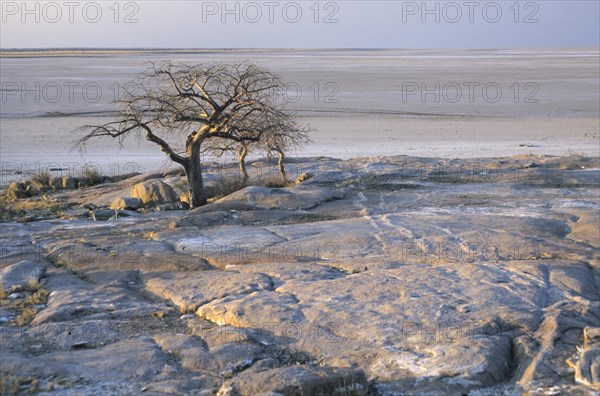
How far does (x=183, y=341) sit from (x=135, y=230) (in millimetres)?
5072

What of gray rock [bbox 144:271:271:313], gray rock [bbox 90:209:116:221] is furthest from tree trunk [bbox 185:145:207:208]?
gray rock [bbox 144:271:271:313]

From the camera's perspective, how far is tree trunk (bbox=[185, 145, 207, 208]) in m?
14.4

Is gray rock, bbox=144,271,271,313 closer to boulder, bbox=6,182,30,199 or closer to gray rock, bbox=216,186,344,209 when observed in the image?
gray rock, bbox=216,186,344,209

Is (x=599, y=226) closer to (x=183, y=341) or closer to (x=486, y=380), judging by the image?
(x=486, y=380)

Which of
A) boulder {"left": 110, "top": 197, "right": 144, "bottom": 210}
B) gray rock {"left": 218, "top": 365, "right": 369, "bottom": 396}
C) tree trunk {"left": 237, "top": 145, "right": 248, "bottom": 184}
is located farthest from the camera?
tree trunk {"left": 237, "top": 145, "right": 248, "bottom": 184}

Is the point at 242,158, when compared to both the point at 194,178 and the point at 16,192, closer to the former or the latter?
the point at 194,178

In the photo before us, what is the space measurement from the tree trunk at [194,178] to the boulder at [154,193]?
1.70ft

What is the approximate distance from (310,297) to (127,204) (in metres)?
7.06

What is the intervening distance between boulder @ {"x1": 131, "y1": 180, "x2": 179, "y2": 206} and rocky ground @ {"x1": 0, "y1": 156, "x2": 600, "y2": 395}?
3.62ft

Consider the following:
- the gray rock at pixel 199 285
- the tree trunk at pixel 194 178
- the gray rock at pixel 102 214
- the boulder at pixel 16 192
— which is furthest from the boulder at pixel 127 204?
the gray rock at pixel 199 285

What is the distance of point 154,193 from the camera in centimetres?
1477

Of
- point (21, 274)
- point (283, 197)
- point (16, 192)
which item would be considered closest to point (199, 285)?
point (21, 274)

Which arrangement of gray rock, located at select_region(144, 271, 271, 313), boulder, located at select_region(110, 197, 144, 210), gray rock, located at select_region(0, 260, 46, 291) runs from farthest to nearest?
1. boulder, located at select_region(110, 197, 144, 210)
2. gray rock, located at select_region(0, 260, 46, 291)
3. gray rock, located at select_region(144, 271, 271, 313)

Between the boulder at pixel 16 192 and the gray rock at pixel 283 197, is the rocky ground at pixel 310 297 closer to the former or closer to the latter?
the gray rock at pixel 283 197
